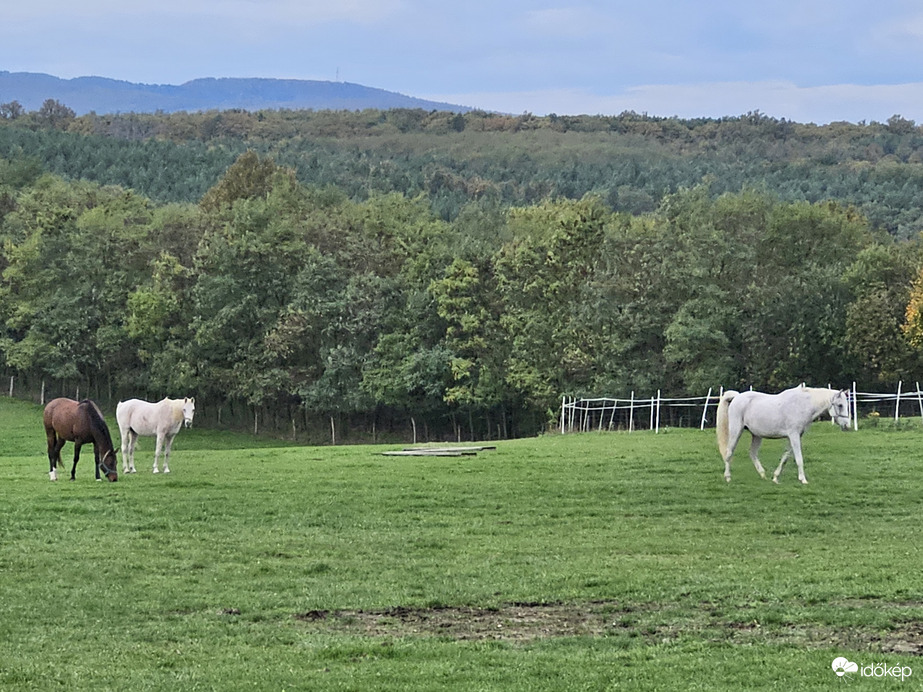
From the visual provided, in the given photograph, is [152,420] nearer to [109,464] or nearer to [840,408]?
[109,464]

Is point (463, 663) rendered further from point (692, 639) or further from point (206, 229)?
point (206, 229)

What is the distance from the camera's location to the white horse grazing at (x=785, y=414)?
79.5 feet

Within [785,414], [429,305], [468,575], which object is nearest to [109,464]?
[468,575]

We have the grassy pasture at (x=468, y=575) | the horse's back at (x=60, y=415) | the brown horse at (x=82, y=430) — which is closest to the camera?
the grassy pasture at (x=468, y=575)

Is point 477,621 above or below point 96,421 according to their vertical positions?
below

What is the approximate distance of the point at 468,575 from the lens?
1555cm

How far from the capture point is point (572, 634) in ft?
39.6

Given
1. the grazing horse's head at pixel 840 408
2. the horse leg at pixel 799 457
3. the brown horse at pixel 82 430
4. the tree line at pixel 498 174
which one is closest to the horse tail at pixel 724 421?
the horse leg at pixel 799 457

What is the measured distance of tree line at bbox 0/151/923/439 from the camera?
57.8 metres

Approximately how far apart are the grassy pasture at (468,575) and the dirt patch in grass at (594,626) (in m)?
0.04

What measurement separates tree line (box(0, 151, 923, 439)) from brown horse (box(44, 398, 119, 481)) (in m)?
34.6

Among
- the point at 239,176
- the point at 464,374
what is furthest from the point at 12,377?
the point at 464,374

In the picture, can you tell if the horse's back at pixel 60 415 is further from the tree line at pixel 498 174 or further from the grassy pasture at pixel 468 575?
the tree line at pixel 498 174

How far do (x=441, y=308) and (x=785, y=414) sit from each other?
142 ft
